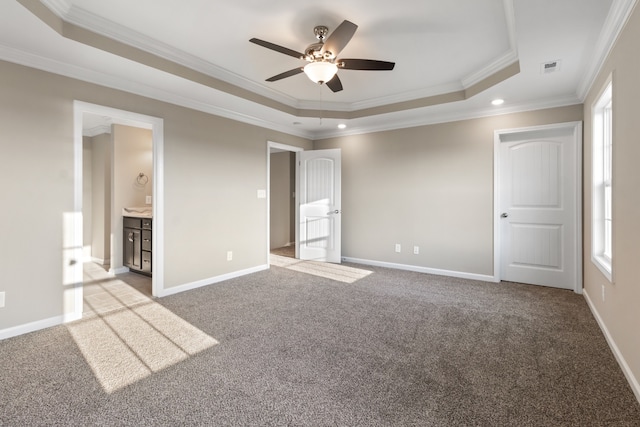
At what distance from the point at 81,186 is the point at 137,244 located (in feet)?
6.04

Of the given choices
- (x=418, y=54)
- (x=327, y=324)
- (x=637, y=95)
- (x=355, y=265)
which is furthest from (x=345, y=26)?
(x=355, y=265)

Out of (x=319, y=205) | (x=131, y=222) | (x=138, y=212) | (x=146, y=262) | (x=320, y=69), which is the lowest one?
(x=146, y=262)

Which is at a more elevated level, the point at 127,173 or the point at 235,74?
the point at 235,74

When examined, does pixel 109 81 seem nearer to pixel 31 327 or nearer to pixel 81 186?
pixel 81 186

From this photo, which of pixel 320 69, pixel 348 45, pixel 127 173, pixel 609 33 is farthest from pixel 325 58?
pixel 127 173

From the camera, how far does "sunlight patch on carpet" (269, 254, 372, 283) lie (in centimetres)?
455

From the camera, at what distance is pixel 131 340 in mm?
2537

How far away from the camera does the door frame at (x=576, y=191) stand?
146 inches

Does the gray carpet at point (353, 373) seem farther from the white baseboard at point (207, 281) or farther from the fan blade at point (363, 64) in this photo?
the fan blade at point (363, 64)

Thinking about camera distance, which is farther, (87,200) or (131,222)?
(87,200)

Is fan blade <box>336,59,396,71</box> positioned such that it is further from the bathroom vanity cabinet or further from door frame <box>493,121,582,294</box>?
the bathroom vanity cabinet

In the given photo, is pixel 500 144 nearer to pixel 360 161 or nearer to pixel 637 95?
pixel 360 161

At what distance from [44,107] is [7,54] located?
0.43m

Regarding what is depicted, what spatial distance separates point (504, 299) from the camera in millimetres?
3545
